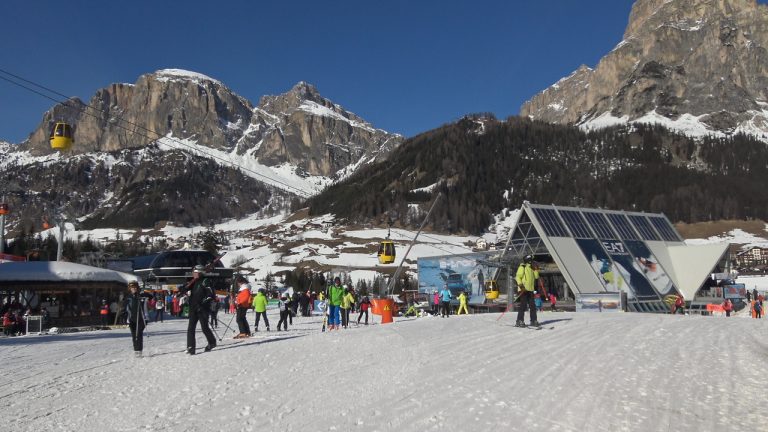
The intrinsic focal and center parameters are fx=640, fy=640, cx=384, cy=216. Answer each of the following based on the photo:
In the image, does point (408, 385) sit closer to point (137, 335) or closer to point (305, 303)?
point (137, 335)

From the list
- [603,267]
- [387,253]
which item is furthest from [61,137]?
[603,267]

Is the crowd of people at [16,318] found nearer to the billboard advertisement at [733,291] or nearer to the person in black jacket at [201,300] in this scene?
the person in black jacket at [201,300]

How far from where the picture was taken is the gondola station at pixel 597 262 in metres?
42.2

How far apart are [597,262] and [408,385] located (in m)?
36.4

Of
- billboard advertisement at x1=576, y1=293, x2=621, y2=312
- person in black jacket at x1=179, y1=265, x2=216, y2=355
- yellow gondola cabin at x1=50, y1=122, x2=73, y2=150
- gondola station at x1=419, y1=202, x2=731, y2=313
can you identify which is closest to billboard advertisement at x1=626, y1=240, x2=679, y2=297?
gondola station at x1=419, y1=202, x2=731, y2=313

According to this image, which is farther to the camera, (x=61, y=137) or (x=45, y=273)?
(x=45, y=273)

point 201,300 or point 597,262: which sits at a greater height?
point 597,262

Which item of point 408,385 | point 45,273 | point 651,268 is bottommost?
point 408,385

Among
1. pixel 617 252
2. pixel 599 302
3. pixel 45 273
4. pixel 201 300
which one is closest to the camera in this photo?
pixel 201 300

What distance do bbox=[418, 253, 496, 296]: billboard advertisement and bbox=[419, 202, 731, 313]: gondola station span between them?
2.8 inches

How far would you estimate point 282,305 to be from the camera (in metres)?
26.1

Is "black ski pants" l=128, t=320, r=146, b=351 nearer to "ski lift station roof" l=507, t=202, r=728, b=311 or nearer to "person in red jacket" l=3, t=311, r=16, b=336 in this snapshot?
"person in red jacket" l=3, t=311, r=16, b=336

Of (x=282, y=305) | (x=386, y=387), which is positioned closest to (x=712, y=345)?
(x=386, y=387)

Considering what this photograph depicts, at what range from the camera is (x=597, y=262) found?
141ft
